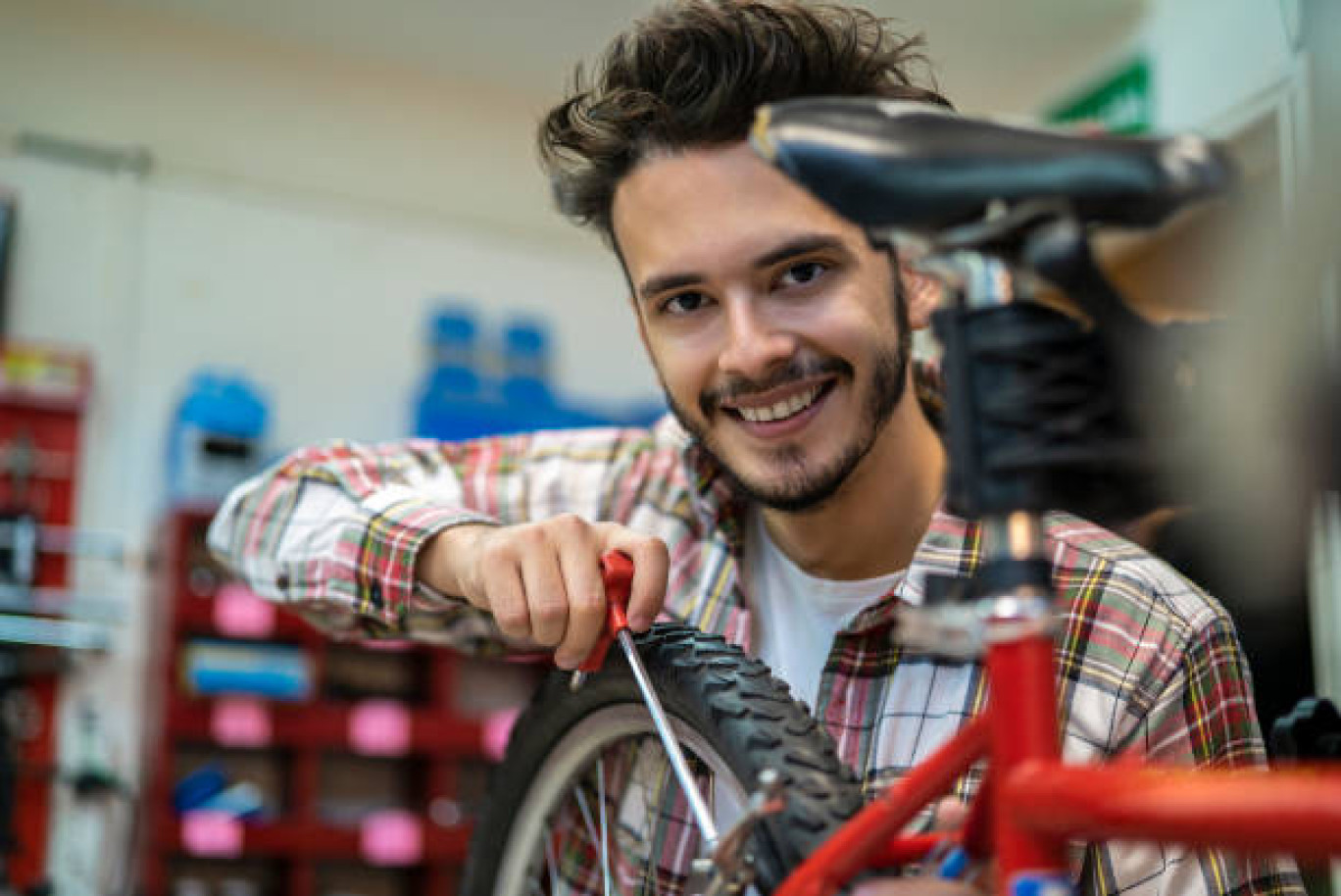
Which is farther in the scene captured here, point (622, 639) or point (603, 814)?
point (603, 814)

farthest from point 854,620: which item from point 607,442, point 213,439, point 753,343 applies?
point 213,439

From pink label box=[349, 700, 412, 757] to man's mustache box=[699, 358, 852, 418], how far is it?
295cm

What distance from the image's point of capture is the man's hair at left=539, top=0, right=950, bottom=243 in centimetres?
125

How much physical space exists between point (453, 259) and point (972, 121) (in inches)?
175

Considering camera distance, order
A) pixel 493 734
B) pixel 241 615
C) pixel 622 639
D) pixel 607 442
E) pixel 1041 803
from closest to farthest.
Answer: pixel 1041 803 < pixel 622 639 < pixel 607 442 < pixel 241 615 < pixel 493 734

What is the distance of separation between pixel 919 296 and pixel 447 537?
524 mm

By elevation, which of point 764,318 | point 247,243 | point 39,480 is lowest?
point 764,318

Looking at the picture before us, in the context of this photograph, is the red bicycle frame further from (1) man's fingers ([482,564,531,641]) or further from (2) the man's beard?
(2) the man's beard

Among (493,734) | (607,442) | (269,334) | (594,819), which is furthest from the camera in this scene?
(269,334)

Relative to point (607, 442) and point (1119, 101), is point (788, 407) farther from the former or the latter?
point (1119, 101)

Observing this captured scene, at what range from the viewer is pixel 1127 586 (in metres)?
1.08

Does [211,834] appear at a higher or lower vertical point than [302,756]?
lower

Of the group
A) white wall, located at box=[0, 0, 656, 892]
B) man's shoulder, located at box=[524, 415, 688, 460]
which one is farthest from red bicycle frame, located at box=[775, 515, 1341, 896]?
white wall, located at box=[0, 0, 656, 892]

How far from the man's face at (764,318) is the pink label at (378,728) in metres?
2.88
